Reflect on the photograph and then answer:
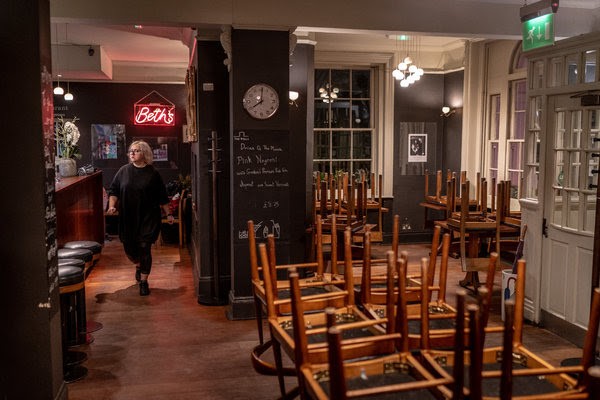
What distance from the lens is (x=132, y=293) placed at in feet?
21.0

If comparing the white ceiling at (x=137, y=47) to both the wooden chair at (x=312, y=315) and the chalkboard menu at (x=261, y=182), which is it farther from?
the wooden chair at (x=312, y=315)

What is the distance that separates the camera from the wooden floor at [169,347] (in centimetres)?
391

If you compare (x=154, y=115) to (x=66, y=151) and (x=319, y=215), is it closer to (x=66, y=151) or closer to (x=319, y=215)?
(x=66, y=151)

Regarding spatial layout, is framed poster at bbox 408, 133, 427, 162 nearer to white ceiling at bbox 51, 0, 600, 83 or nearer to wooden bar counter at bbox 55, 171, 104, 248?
white ceiling at bbox 51, 0, 600, 83

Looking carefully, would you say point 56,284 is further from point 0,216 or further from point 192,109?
point 192,109

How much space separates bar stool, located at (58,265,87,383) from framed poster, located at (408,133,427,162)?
6.29 metres

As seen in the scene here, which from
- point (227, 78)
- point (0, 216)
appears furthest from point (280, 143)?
point (0, 216)

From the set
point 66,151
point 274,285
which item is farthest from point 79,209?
point 274,285

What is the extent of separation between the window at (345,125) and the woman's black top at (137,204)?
396 centimetres

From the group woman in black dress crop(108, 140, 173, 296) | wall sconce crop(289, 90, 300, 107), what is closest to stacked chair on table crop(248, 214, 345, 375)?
woman in black dress crop(108, 140, 173, 296)

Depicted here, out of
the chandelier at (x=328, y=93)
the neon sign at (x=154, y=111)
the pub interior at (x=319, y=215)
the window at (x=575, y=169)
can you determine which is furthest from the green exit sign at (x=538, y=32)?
the neon sign at (x=154, y=111)

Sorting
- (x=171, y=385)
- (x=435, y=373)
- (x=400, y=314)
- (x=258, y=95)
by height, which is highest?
(x=258, y=95)

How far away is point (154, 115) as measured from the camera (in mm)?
11648

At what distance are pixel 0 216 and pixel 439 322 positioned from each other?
2.32m
